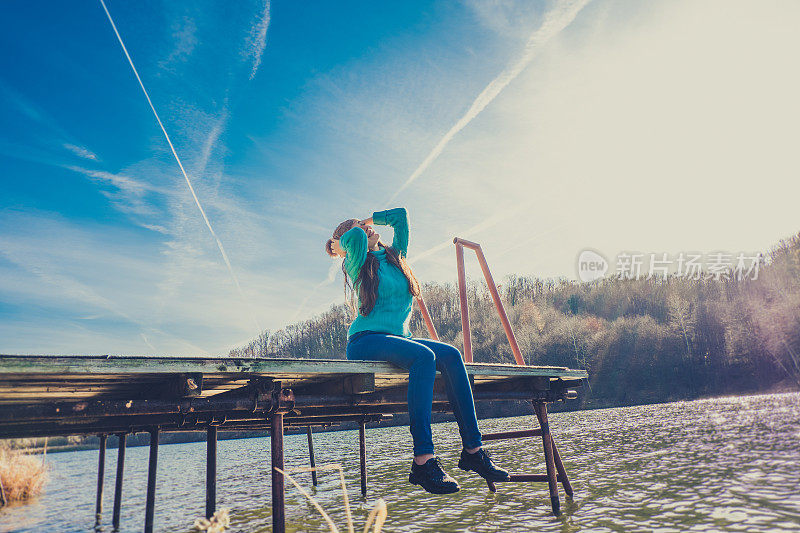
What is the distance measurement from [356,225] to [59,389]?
9.17 feet

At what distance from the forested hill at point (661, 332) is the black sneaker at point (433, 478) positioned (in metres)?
58.6

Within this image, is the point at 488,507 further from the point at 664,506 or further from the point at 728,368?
the point at 728,368

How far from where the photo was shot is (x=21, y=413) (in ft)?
11.4

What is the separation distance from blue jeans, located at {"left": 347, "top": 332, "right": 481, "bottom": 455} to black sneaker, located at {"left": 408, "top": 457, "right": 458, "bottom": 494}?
10cm

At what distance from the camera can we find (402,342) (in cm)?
405

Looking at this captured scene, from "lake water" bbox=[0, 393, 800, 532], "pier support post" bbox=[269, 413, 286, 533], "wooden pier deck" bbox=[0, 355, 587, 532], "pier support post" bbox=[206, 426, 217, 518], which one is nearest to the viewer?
"wooden pier deck" bbox=[0, 355, 587, 532]

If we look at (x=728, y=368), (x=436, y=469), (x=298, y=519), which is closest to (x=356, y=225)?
(x=436, y=469)

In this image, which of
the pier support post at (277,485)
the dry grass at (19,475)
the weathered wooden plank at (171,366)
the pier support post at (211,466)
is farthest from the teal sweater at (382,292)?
the dry grass at (19,475)

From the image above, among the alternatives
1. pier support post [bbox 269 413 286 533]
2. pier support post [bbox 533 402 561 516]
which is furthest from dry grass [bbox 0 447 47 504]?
pier support post [bbox 533 402 561 516]

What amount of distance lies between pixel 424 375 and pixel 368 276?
102 centimetres

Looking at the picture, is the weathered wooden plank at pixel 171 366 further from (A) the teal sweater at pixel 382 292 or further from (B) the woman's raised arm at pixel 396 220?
(B) the woman's raised arm at pixel 396 220

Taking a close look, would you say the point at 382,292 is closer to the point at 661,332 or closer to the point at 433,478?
the point at 433,478

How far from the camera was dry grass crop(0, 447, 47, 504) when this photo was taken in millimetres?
15195

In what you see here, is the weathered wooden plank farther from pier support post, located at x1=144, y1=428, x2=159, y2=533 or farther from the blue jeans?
pier support post, located at x1=144, y1=428, x2=159, y2=533
